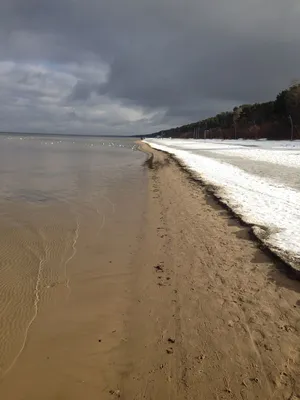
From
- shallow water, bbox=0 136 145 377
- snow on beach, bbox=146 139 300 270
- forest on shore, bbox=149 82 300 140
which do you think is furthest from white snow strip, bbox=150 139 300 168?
forest on shore, bbox=149 82 300 140

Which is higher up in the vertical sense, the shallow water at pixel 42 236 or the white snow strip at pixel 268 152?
the shallow water at pixel 42 236

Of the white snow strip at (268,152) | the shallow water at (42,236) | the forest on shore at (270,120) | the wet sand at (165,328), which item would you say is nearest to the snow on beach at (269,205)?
the wet sand at (165,328)

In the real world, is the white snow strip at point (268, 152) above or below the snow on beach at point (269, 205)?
below

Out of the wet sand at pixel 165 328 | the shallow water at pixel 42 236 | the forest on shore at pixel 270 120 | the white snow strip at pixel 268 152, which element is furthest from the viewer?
the forest on shore at pixel 270 120

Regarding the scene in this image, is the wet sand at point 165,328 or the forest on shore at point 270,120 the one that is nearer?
the wet sand at point 165,328

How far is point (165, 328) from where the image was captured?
469 centimetres

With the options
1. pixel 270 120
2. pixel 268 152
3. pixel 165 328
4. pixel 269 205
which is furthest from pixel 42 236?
pixel 270 120

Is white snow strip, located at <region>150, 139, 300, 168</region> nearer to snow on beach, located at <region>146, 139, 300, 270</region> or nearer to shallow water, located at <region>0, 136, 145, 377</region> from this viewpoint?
snow on beach, located at <region>146, 139, 300, 270</region>

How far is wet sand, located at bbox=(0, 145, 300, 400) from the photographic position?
11.9 feet

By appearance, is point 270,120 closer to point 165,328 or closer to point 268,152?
point 268,152

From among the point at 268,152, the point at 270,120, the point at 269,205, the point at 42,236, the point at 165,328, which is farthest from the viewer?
the point at 270,120

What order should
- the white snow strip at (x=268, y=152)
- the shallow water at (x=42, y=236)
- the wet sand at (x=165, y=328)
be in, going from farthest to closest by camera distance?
1. the white snow strip at (x=268, y=152)
2. the shallow water at (x=42, y=236)
3. the wet sand at (x=165, y=328)

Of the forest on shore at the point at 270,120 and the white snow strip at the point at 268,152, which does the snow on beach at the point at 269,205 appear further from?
the forest on shore at the point at 270,120

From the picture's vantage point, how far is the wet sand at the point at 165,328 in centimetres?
364
